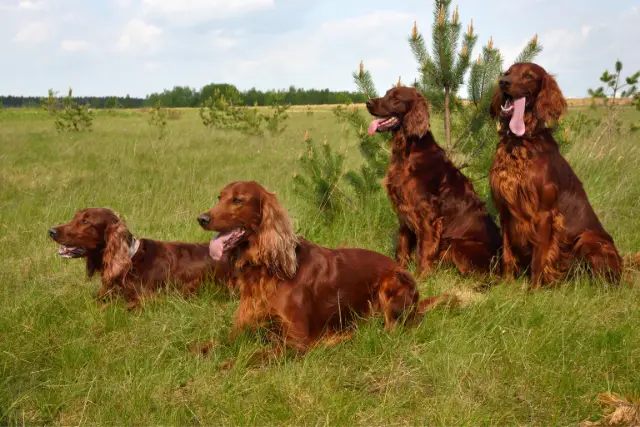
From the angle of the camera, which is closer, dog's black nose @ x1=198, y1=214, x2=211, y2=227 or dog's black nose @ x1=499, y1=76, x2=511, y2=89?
dog's black nose @ x1=198, y1=214, x2=211, y2=227

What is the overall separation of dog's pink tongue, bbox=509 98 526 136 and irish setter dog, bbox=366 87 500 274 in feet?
2.01

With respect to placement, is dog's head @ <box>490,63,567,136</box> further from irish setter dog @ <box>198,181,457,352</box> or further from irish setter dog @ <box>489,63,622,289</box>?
irish setter dog @ <box>198,181,457,352</box>

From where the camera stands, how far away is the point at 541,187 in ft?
12.0

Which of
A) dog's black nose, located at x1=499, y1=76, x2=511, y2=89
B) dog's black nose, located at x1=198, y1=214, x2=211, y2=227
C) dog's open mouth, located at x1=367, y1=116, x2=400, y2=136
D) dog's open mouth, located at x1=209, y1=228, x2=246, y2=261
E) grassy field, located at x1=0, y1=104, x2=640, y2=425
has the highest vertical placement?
dog's black nose, located at x1=499, y1=76, x2=511, y2=89

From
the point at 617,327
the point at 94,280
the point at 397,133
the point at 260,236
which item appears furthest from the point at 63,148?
the point at 617,327

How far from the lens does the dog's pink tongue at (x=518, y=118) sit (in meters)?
3.68

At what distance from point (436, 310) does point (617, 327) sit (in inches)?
35.8

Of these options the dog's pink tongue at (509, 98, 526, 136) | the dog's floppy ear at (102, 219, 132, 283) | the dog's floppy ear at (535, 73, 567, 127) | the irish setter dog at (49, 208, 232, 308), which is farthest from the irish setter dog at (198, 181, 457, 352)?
the dog's floppy ear at (535, 73, 567, 127)

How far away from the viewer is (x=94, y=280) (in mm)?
4012

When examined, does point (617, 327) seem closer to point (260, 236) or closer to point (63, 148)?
point (260, 236)

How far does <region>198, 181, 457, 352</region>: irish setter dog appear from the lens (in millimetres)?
2842

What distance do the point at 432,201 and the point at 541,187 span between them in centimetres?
76

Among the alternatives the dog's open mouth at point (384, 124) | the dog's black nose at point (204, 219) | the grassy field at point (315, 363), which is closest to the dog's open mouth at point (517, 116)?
the dog's open mouth at point (384, 124)

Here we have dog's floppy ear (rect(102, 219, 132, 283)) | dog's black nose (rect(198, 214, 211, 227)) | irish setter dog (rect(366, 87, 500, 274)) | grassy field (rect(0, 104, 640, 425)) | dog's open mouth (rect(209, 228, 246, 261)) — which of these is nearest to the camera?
grassy field (rect(0, 104, 640, 425))
